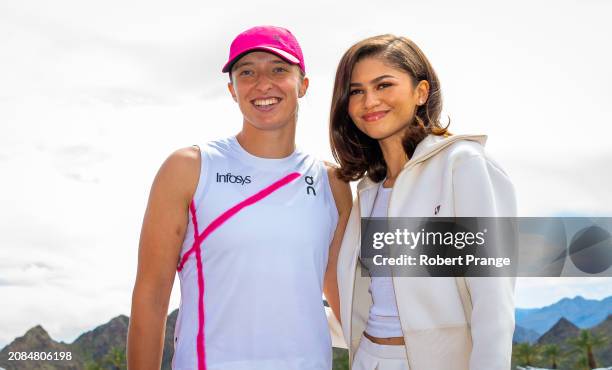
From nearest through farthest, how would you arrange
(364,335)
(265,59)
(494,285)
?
(494,285) → (364,335) → (265,59)

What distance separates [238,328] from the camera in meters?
4.36

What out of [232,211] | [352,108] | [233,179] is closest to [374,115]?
[352,108]

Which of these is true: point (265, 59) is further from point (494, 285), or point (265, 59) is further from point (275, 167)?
point (494, 285)

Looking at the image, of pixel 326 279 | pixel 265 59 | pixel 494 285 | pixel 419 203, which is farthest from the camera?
pixel 326 279

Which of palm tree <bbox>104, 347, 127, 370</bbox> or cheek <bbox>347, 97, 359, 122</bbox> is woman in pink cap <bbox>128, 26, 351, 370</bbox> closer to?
cheek <bbox>347, 97, 359, 122</bbox>

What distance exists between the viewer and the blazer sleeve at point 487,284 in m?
3.68

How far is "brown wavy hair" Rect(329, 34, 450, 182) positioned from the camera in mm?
4820

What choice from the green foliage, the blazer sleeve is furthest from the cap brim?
the green foliage

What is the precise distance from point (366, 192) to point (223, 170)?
47.1 inches

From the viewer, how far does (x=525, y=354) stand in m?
51.7

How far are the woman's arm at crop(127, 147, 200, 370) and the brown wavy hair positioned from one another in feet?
4.43

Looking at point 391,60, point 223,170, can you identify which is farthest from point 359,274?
point 391,60

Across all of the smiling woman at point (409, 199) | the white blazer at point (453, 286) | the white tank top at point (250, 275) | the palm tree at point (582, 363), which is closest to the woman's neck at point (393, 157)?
the smiling woman at point (409, 199)

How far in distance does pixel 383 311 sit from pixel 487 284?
0.89 metres
